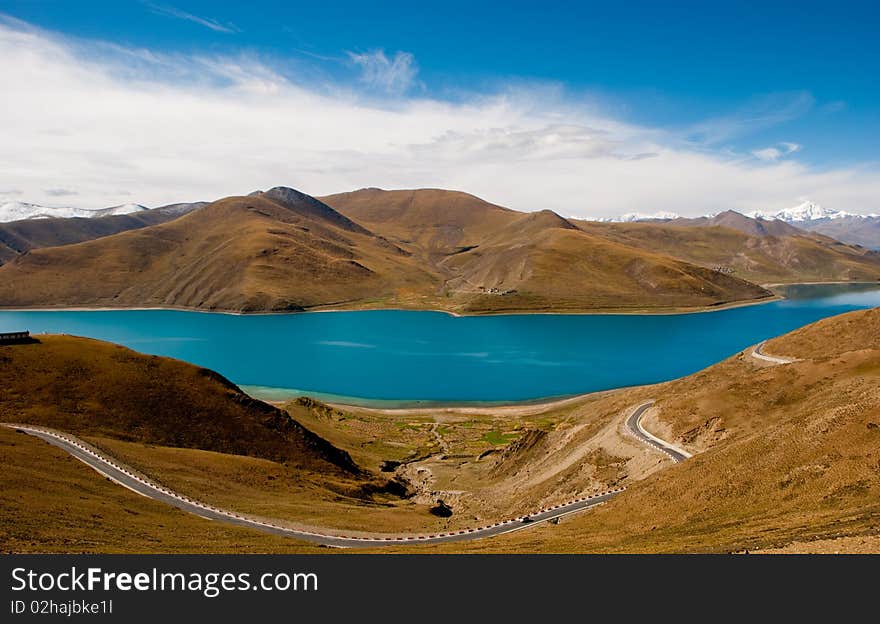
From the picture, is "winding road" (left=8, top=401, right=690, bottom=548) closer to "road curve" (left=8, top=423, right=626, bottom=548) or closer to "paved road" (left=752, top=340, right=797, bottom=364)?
"road curve" (left=8, top=423, right=626, bottom=548)

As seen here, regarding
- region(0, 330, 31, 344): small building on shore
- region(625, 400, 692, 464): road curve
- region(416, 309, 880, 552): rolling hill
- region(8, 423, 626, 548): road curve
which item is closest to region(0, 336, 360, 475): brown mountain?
region(0, 330, 31, 344): small building on shore

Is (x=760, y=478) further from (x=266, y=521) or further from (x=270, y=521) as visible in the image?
(x=266, y=521)

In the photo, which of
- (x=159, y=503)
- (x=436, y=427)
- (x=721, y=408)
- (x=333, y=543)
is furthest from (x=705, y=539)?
(x=436, y=427)

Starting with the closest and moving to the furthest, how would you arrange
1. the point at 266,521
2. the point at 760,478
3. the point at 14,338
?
1. the point at 760,478
2. the point at 266,521
3. the point at 14,338

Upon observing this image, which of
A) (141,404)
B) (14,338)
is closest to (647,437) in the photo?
(141,404)

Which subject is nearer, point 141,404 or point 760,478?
point 760,478

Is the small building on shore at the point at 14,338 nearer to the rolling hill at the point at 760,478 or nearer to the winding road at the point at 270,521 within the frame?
the winding road at the point at 270,521
